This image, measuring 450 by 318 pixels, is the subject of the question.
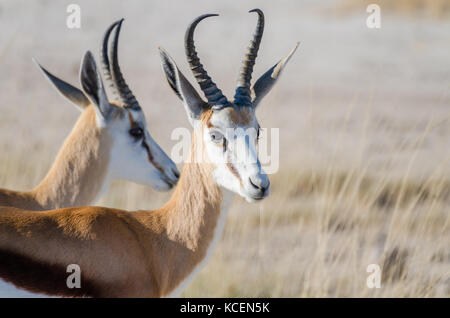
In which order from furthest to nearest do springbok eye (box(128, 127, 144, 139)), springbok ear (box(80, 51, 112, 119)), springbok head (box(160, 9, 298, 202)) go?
springbok eye (box(128, 127, 144, 139))
springbok ear (box(80, 51, 112, 119))
springbok head (box(160, 9, 298, 202))

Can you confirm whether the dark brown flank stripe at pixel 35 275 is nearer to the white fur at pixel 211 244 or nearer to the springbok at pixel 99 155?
the white fur at pixel 211 244

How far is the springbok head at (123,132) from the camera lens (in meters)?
6.87

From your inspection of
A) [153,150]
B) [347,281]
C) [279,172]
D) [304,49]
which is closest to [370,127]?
[279,172]

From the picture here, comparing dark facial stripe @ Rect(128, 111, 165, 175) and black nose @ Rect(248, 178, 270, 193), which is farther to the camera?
dark facial stripe @ Rect(128, 111, 165, 175)

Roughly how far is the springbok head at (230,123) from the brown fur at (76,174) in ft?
4.67

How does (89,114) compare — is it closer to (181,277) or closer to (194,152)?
(194,152)

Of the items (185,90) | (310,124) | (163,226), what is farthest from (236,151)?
(310,124)

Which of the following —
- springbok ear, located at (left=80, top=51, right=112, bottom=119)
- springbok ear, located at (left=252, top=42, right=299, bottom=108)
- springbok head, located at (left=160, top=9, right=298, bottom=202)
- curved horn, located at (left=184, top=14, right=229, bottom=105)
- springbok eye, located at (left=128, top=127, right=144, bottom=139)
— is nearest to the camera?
springbok head, located at (left=160, top=9, right=298, bottom=202)

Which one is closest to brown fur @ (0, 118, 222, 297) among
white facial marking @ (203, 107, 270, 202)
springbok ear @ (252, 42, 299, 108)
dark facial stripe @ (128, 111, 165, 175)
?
white facial marking @ (203, 107, 270, 202)

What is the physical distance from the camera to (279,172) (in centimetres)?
1240

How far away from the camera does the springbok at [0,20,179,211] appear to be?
665 centimetres

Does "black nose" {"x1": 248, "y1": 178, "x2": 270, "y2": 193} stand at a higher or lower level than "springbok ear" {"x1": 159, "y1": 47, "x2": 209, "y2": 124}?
lower

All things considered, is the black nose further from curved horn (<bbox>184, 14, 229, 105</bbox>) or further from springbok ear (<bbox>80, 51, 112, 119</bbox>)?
springbok ear (<bbox>80, 51, 112, 119</bbox>)

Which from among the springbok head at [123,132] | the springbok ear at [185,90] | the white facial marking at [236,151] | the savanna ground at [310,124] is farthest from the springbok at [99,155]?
the white facial marking at [236,151]
